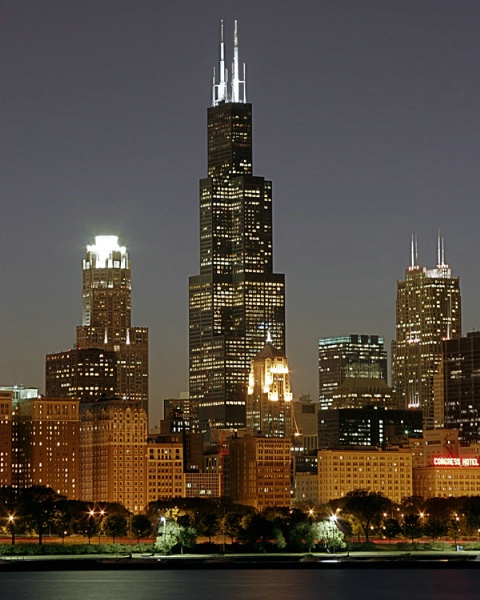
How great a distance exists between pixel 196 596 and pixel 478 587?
29460 mm

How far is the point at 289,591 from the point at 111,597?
18435mm

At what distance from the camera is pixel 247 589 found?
19675 centimetres

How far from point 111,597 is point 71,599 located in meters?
3.87

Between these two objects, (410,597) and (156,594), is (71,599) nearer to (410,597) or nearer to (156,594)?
(156,594)

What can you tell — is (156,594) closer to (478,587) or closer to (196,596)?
(196,596)

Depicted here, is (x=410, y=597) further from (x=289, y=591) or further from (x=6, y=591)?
(x=6, y=591)

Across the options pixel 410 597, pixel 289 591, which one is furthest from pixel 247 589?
pixel 410 597

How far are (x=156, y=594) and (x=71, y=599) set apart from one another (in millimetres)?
9393

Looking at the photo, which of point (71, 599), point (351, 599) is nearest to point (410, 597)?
point (351, 599)

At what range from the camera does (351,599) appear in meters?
188

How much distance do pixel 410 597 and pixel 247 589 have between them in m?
17.3

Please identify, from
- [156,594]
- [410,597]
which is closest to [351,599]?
[410,597]

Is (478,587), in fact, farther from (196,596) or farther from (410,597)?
(196,596)

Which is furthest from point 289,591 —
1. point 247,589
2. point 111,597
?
point 111,597
